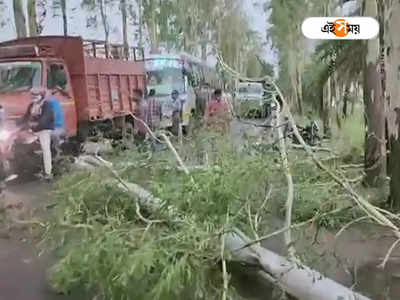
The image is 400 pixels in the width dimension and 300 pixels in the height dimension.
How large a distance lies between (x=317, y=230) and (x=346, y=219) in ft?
0.65

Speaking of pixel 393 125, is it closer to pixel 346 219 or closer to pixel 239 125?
pixel 239 125

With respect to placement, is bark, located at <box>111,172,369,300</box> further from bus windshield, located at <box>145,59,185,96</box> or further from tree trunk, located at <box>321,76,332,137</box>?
tree trunk, located at <box>321,76,332,137</box>

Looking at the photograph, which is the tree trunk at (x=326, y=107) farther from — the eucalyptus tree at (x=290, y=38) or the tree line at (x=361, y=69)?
the eucalyptus tree at (x=290, y=38)

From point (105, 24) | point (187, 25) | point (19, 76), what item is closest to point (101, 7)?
point (105, 24)

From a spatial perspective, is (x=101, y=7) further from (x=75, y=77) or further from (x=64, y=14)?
(x=75, y=77)

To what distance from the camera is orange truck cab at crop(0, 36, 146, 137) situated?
10.9 ft

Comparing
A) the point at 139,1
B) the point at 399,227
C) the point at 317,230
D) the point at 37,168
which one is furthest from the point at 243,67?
the point at 399,227

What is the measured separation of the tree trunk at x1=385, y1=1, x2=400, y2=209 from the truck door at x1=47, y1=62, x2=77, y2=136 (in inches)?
73.0

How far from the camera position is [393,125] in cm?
345

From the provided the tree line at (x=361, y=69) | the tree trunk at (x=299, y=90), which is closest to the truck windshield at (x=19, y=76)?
the tree line at (x=361, y=69)

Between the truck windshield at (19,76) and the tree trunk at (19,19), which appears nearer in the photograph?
the truck windshield at (19,76)

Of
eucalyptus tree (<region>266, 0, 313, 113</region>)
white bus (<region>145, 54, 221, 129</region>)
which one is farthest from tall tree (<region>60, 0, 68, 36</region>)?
eucalyptus tree (<region>266, 0, 313, 113</region>)

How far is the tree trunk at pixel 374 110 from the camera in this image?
3.71m

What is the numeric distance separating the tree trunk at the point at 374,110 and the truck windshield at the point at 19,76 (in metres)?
2.02
